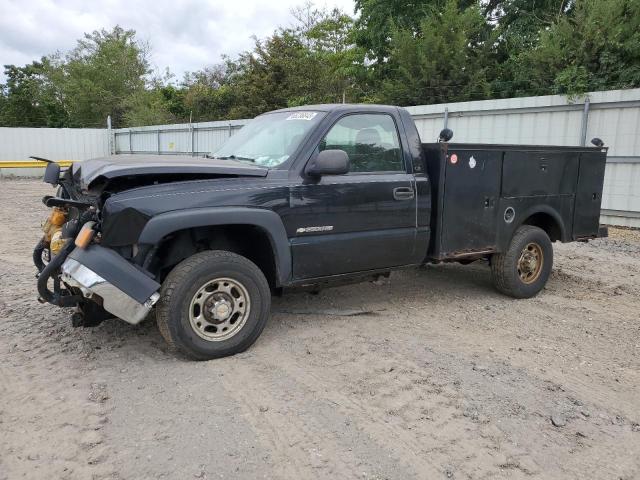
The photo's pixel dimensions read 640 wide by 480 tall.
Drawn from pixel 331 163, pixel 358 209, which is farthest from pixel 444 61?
pixel 331 163

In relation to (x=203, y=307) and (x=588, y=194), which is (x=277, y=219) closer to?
(x=203, y=307)

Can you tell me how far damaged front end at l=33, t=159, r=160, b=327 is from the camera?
3.65 m

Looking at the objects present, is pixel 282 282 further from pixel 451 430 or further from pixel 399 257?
pixel 451 430

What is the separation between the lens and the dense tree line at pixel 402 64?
49.3ft

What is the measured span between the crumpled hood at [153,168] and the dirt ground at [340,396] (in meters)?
1.36

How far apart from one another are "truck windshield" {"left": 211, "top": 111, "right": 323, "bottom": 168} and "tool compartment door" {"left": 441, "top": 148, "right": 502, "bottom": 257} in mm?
1416

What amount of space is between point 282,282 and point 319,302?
1356 mm

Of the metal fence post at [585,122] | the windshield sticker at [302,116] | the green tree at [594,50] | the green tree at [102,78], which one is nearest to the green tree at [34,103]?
the green tree at [102,78]

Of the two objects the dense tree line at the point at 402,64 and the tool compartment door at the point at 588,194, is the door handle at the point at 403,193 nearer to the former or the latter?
the tool compartment door at the point at 588,194

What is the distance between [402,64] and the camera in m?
21.0

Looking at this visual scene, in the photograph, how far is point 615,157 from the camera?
9.98 meters

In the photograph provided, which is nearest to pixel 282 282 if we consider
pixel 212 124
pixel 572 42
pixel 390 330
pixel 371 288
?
pixel 390 330

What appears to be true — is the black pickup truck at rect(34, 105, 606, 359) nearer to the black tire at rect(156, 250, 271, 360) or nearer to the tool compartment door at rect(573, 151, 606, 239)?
the black tire at rect(156, 250, 271, 360)

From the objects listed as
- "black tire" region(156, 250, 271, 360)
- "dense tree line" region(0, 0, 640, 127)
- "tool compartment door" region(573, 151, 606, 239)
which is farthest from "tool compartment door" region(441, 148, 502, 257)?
"dense tree line" region(0, 0, 640, 127)
